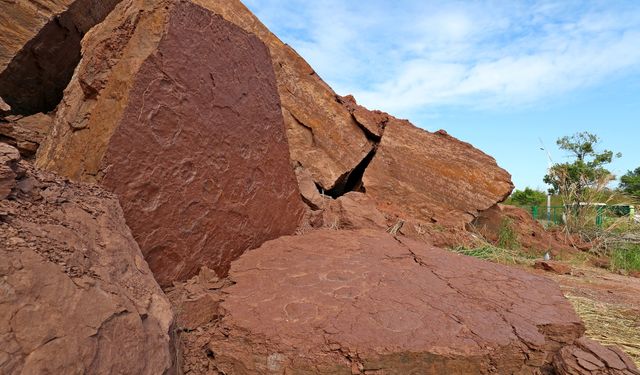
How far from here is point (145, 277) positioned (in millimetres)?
1448

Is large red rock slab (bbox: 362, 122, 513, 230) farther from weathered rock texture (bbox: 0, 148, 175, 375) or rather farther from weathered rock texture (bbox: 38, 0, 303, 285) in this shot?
weathered rock texture (bbox: 0, 148, 175, 375)

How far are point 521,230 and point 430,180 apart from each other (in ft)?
6.72

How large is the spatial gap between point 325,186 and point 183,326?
3146 millimetres

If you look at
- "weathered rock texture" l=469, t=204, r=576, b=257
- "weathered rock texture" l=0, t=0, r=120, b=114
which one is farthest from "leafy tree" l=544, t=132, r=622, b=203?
"weathered rock texture" l=0, t=0, r=120, b=114

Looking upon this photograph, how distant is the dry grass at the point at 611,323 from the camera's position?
250 cm

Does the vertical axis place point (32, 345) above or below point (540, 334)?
below

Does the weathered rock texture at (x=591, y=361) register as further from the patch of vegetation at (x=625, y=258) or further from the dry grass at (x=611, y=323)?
the patch of vegetation at (x=625, y=258)

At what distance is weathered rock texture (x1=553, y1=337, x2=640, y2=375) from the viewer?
1631 mm

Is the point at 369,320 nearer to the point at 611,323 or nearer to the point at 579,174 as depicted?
the point at 611,323

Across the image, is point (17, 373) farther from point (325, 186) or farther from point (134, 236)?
point (325, 186)

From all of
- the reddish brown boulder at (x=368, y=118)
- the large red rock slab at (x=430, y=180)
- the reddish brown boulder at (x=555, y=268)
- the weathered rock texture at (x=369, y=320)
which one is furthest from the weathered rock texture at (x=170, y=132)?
the reddish brown boulder at (x=555, y=268)

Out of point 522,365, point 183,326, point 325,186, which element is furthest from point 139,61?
point 325,186

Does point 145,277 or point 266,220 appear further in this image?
point 266,220

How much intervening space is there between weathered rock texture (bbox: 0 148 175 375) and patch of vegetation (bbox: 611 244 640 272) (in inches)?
239
